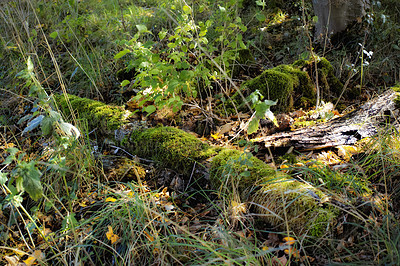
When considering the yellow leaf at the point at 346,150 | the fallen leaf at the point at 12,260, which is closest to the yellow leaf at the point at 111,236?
the fallen leaf at the point at 12,260

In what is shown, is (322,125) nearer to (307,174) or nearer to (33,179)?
(307,174)

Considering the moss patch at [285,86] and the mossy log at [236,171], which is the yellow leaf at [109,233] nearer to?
the mossy log at [236,171]

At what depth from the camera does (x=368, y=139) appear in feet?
8.34

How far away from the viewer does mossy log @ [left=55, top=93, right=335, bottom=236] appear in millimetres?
1834

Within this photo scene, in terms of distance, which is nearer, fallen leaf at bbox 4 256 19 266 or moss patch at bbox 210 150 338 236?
moss patch at bbox 210 150 338 236

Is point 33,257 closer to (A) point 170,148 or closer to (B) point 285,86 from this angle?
(A) point 170,148

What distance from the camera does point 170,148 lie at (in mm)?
2666

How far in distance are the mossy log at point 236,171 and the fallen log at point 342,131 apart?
0.44 metres

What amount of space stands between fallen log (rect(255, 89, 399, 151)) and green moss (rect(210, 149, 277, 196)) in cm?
46

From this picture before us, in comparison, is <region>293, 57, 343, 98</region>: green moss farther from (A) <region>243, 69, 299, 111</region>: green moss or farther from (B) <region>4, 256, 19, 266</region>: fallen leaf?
(B) <region>4, 256, 19, 266</region>: fallen leaf

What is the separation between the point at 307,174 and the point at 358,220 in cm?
51

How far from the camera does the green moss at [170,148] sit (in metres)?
2.56

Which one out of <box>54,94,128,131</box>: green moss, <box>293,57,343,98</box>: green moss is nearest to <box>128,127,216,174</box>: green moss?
<box>54,94,128,131</box>: green moss

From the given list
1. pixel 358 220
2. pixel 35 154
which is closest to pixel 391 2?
pixel 358 220
